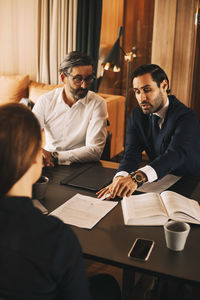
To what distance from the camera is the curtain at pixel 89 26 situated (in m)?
4.16

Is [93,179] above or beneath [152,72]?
beneath

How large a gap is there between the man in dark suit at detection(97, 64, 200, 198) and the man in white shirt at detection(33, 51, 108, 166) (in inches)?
12.0

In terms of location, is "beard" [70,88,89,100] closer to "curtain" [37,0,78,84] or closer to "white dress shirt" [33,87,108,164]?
"white dress shirt" [33,87,108,164]

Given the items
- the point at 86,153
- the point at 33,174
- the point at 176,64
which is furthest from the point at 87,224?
the point at 176,64

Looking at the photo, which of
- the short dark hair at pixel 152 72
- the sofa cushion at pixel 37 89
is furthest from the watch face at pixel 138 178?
the sofa cushion at pixel 37 89

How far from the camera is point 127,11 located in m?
4.69

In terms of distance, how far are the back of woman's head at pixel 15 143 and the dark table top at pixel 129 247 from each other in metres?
0.51

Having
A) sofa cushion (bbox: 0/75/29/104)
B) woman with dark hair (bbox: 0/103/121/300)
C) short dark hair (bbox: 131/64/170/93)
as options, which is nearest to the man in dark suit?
short dark hair (bbox: 131/64/170/93)

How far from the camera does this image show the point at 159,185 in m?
1.83

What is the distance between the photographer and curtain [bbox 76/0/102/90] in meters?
4.16

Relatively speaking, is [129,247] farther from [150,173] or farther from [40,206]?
[150,173]

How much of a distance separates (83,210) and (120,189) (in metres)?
0.23

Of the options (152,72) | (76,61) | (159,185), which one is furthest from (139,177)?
(76,61)

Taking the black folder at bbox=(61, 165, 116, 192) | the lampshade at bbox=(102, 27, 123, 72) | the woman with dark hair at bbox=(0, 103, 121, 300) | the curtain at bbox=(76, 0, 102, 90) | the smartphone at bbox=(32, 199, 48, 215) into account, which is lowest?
the black folder at bbox=(61, 165, 116, 192)
